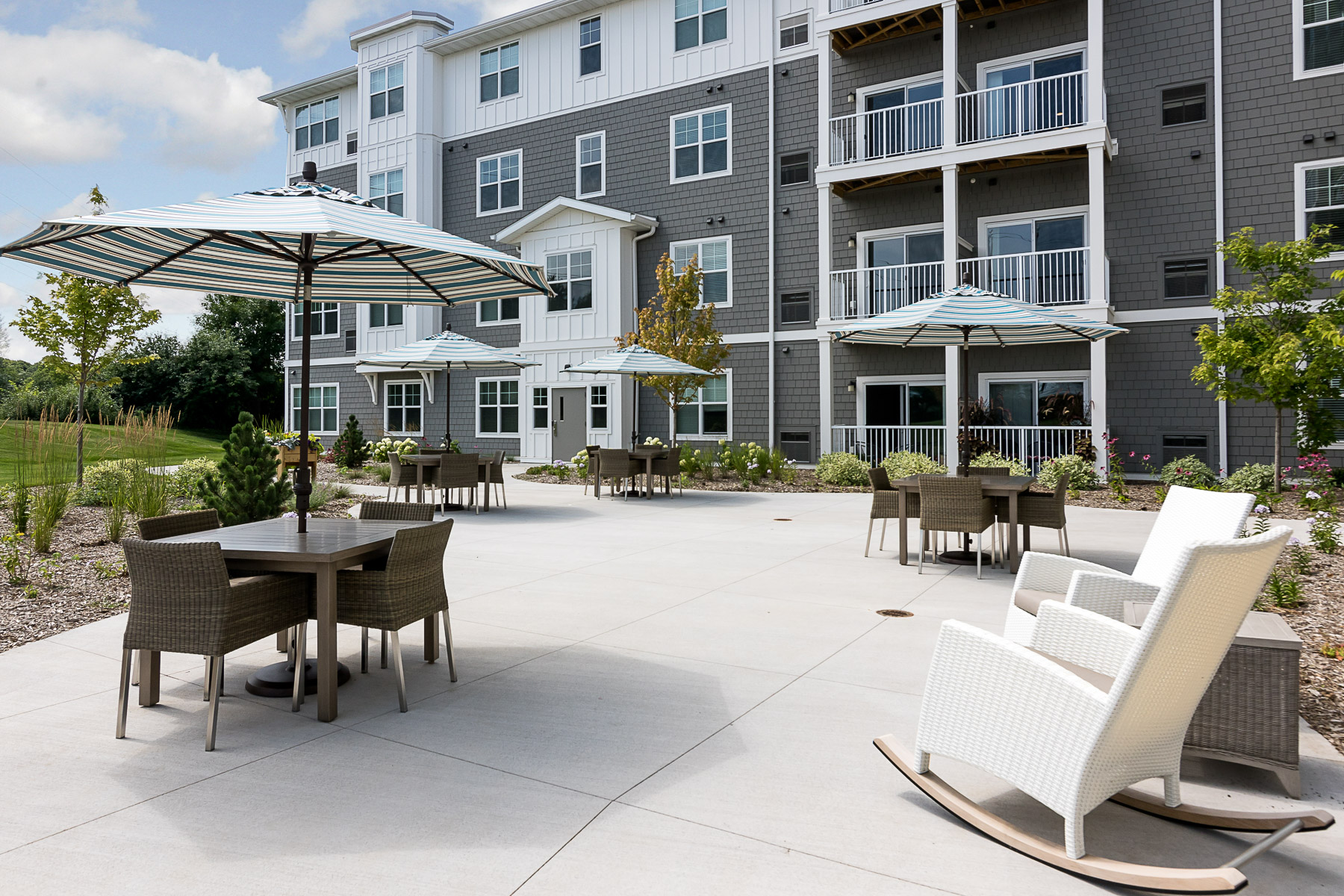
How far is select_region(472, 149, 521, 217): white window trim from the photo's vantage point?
74.2ft

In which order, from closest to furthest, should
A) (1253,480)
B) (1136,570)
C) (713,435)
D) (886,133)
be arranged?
1. (1136,570)
2. (1253,480)
3. (886,133)
4. (713,435)

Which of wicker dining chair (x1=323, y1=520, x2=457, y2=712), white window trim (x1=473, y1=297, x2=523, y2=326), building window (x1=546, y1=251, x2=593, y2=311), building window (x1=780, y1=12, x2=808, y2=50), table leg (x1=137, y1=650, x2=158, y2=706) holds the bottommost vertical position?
table leg (x1=137, y1=650, x2=158, y2=706)

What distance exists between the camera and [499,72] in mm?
22953

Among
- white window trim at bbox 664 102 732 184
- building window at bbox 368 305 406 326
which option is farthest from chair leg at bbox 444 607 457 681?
building window at bbox 368 305 406 326

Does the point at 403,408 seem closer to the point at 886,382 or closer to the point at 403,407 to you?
the point at 403,407

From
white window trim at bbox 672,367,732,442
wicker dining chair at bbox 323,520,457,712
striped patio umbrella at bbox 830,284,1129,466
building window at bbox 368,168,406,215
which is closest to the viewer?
wicker dining chair at bbox 323,520,457,712

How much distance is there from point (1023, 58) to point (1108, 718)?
17.3 m

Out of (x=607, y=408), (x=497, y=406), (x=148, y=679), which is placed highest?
(x=497, y=406)

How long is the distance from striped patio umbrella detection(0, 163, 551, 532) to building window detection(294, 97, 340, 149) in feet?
77.0

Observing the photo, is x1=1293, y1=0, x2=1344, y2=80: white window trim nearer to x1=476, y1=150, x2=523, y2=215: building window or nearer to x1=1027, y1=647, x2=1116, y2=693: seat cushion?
x1=1027, y1=647, x2=1116, y2=693: seat cushion

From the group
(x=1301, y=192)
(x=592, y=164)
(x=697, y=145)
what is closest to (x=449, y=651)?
(x=1301, y=192)

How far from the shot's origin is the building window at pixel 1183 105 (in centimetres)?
1480

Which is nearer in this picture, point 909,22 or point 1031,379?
point 1031,379

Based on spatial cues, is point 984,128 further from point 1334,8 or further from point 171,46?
point 171,46
